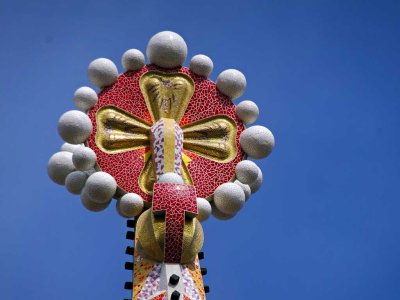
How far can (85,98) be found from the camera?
13.0 m

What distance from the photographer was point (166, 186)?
40.0 ft

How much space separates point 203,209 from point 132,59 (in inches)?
118

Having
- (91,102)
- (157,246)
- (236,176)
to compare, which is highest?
(91,102)

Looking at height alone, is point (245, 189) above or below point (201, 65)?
below

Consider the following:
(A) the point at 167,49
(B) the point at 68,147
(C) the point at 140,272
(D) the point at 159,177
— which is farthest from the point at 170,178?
(A) the point at 167,49

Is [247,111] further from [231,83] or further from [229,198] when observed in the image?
[229,198]

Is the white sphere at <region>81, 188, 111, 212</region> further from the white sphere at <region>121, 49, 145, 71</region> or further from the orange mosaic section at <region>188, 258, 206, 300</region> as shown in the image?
the white sphere at <region>121, 49, 145, 71</region>

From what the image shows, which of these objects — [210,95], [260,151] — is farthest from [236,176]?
[210,95]

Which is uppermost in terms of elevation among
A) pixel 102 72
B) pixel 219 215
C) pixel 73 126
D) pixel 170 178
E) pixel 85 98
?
pixel 102 72

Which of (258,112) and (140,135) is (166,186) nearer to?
(140,135)

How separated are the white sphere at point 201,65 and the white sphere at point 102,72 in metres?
1.52

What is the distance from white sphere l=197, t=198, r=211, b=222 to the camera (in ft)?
42.0

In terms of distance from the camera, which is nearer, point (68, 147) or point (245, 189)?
point (68, 147)

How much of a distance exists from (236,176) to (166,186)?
178 cm
